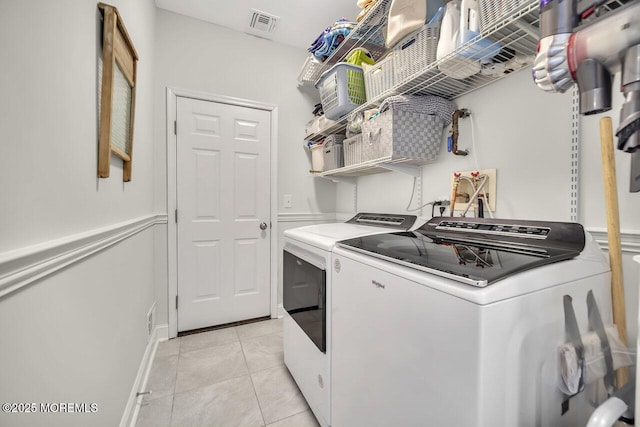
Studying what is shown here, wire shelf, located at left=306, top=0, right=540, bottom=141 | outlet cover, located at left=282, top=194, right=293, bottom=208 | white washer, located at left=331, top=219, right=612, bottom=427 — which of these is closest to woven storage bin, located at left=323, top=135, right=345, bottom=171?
wire shelf, located at left=306, top=0, right=540, bottom=141

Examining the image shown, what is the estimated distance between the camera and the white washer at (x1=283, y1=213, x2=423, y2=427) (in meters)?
1.20

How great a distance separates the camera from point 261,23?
7.48 ft

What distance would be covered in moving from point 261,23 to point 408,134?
1804 mm

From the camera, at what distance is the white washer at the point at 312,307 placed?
1.20 m

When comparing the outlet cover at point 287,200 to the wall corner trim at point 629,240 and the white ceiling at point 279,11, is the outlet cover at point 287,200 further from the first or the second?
the wall corner trim at point 629,240

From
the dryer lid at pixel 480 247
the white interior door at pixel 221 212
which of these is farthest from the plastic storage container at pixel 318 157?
the dryer lid at pixel 480 247

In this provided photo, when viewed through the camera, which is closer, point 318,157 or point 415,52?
point 415,52

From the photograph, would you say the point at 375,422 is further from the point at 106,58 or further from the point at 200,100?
the point at 200,100

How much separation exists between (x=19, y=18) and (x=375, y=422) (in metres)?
1.44

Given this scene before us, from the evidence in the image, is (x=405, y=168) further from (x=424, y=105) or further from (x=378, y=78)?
(x=378, y=78)

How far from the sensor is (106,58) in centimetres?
96

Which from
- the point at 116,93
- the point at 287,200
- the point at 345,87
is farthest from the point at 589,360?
the point at 287,200

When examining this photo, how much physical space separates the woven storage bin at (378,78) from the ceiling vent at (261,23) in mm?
1097

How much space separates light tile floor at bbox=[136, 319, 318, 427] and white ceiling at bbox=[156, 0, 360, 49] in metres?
2.71
